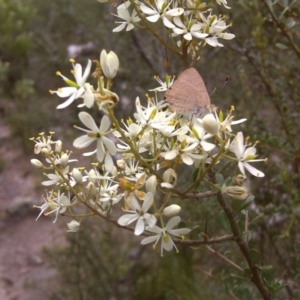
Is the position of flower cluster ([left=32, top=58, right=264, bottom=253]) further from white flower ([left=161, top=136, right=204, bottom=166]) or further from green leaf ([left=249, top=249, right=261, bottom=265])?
green leaf ([left=249, top=249, right=261, bottom=265])

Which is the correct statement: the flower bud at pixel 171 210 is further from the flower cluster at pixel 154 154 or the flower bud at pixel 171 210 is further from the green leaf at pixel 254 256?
the green leaf at pixel 254 256

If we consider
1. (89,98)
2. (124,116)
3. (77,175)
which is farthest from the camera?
(124,116)

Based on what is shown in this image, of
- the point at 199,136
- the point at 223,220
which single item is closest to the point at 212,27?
the point at 199,136

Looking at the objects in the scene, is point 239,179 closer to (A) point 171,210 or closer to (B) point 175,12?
(A) point 171,210

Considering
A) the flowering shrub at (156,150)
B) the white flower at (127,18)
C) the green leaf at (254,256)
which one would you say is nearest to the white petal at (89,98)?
the flowering shrub at (156,150)

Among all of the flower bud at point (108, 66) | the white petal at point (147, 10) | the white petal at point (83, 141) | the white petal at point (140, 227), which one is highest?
the white petal at point (147, 10)

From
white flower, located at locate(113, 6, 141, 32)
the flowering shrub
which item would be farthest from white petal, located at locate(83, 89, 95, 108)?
white flower, located at locate(113, 6, 141, 32)
